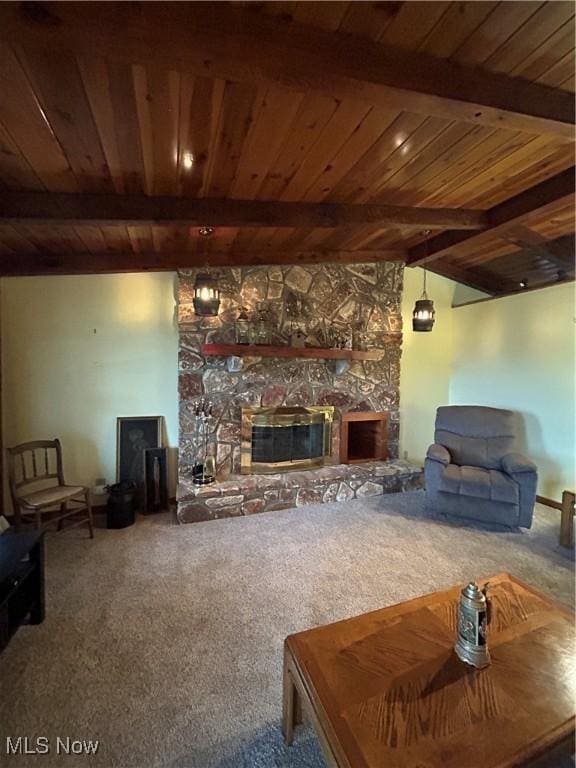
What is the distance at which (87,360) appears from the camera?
3.43 m

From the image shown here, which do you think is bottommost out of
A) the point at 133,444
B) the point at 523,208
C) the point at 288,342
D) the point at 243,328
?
the point at 133,444

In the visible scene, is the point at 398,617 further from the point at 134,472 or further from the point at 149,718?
the point at 134,472

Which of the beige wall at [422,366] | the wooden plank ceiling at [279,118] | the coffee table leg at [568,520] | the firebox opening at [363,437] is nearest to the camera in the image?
the wooden plank ceiling at [279,118]

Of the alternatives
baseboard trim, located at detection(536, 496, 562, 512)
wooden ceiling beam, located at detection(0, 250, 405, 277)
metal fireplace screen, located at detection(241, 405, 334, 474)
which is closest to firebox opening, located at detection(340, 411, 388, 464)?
metal fireplace screen, located at detection(241, 405, 334, 474)

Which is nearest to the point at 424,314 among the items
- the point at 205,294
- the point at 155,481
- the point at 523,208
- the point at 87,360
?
the point at 523,208

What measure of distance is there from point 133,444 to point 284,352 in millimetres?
1785

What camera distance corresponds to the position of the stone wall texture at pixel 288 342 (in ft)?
12.3

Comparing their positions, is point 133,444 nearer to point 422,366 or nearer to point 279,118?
point 279,118

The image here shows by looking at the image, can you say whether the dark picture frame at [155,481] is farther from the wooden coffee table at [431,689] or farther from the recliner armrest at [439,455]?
the recliner armrest at [439,455]

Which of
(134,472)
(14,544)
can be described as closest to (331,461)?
(134,472)

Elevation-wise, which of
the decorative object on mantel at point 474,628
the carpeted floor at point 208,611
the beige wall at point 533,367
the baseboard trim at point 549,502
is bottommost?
the carpeted floor at point 208,611

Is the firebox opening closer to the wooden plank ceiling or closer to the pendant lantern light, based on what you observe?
the pendant lantern light

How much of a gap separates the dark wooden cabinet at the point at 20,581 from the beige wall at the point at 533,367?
181 inches

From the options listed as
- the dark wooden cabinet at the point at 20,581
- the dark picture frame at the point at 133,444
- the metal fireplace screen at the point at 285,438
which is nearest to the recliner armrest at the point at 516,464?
the metal fireplace screen at the point at 285,438
